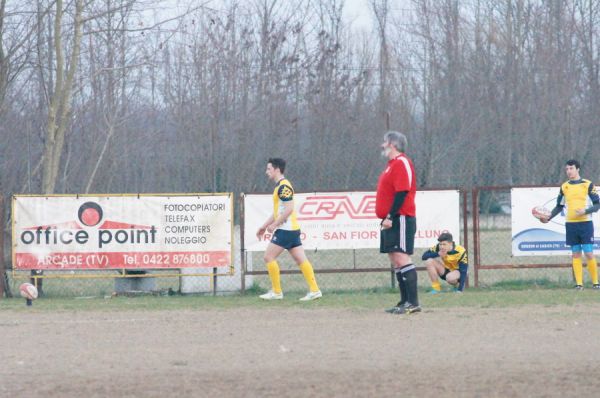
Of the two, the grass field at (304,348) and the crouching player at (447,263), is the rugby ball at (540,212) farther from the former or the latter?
the grass field at (304,348)

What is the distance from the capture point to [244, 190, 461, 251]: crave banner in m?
14.3

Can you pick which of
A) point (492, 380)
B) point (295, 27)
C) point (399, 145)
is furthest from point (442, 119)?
point (492, 380)

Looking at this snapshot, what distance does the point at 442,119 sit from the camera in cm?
2506

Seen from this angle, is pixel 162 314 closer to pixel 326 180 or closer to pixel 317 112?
pixel 326 180

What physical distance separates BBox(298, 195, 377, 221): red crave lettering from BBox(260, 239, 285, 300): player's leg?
1535 mm

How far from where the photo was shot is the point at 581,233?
44.8 feet

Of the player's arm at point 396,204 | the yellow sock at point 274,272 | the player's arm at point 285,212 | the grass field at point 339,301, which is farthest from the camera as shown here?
the yellow sock at point 274,272

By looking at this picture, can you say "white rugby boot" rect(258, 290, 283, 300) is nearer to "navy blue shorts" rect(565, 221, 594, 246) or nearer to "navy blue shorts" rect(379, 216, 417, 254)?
"navy blue shorts" rect(379, 216, 417, 254)

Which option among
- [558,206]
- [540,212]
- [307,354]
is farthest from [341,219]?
[307,354]

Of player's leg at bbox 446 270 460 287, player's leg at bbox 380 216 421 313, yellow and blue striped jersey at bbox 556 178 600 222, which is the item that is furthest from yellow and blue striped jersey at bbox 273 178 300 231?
yellow and blue striped jersey at bbox 556 178 600 222

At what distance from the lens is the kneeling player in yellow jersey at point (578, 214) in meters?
13.6

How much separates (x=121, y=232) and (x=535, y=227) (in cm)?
601

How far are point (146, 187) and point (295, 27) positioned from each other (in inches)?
359

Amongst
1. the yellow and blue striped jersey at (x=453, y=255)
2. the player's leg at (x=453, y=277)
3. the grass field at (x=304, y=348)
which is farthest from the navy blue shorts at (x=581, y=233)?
the player's leg at (x=453, y=277)
